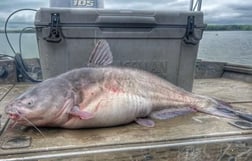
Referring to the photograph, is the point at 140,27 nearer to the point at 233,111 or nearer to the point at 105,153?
the point at 233,111

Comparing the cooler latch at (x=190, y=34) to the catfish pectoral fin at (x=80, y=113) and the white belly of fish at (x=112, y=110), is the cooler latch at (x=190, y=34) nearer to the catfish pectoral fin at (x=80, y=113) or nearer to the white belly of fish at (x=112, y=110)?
the white belly of fish at (x=112, y=110)

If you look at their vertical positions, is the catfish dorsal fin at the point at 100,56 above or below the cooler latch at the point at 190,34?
below

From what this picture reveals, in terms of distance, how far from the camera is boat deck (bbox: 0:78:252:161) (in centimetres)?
133

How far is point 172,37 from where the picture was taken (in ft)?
7.23

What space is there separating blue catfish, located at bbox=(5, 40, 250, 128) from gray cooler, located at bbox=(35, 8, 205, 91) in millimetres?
175

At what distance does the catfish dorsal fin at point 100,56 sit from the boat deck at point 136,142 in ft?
1.45

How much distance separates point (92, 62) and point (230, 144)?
937 millimetres

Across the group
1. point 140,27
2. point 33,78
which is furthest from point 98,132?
point 33,78

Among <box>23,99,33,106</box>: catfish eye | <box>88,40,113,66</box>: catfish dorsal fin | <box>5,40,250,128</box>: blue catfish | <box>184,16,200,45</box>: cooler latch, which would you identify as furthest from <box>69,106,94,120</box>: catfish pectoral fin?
<box>184,16,200,45</box>: cooler latch

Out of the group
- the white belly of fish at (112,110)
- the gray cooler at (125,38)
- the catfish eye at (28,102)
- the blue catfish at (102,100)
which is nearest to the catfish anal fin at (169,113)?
the blue catfish at (102,100)

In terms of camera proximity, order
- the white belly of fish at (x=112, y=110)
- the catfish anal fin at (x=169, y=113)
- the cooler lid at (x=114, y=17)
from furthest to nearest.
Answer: the cooler lid at (x=114, y=17) < the catfish anal fin at (x=169, y=113) < the white belly of fish at (x=112, y=110)

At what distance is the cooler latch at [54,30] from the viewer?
1.96m

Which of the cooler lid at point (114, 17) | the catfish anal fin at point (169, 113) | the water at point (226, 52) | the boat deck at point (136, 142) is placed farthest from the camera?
the water at point (226, 52)

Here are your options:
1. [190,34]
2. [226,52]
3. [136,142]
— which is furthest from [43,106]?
[226,52]
